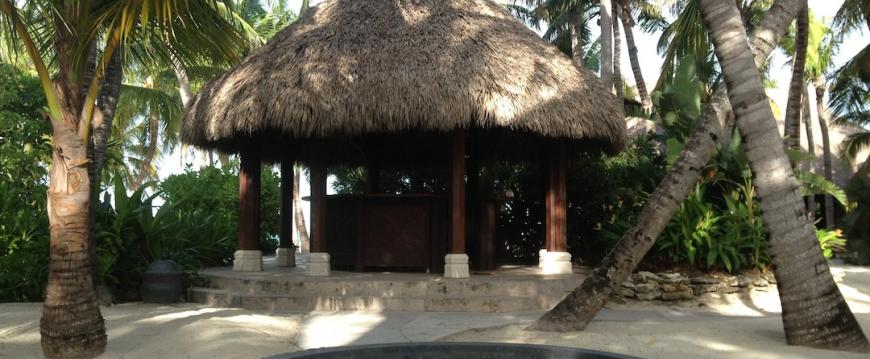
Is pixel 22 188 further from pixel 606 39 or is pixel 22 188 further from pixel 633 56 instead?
pixel 633 56

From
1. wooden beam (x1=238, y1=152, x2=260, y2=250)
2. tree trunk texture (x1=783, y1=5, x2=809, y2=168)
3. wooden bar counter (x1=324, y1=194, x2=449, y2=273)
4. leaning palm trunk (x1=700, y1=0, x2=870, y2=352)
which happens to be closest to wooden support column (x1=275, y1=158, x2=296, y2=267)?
wooden beam (x1=238, y1=152, x2=260, y2=250)

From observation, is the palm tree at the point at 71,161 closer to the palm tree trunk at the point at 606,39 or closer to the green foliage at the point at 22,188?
the green foliage at the point at 22,188

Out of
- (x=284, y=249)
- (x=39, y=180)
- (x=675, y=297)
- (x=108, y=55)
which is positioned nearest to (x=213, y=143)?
(x=284, y=249)

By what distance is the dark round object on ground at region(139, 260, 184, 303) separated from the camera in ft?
33.0

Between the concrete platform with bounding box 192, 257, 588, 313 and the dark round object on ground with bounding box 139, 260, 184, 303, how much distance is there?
39 cm

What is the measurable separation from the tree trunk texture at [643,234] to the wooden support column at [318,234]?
3.87 m

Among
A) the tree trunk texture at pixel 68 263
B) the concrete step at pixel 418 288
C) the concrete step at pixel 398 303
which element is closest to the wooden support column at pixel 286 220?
the concrete step at pixel 418 288

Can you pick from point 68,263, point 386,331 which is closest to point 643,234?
point 386,331

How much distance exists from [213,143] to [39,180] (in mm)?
3368

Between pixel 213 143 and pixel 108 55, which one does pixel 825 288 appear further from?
pixel 213 143

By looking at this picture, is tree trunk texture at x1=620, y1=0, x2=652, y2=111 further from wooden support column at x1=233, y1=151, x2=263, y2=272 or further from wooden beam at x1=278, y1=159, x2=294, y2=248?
wooden support column at x1=233, y1=151, x2=263, y2=272

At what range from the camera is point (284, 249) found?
12.6 meters

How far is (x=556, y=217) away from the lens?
11133 millimetres

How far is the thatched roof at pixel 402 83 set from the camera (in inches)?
372
